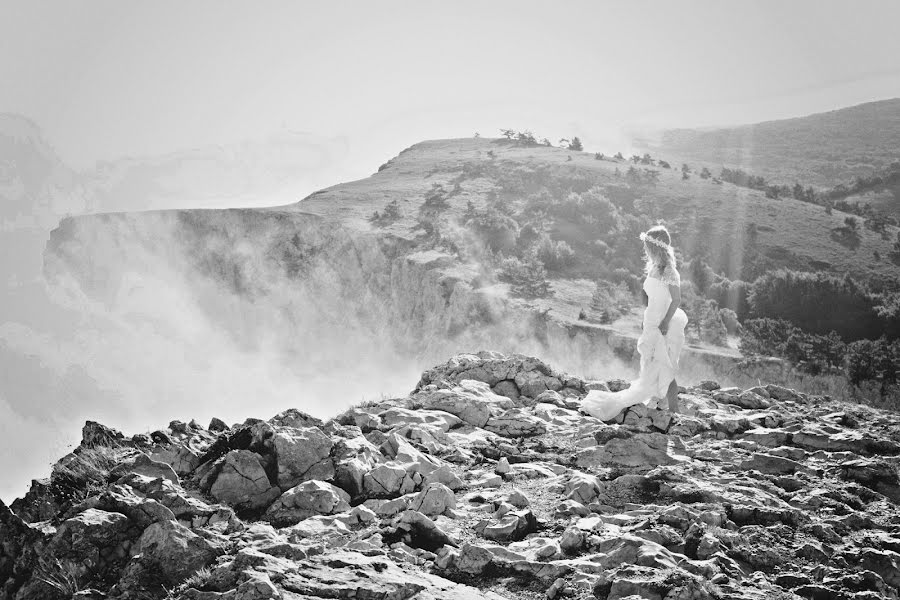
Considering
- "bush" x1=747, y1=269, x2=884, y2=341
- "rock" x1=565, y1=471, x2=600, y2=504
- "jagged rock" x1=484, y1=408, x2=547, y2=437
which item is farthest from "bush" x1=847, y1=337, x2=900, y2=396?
"rock" x1=565, y1=471, x2=600, y2=504

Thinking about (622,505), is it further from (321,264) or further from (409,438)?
(321,264)

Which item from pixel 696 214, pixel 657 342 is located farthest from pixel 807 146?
pixel 657 342

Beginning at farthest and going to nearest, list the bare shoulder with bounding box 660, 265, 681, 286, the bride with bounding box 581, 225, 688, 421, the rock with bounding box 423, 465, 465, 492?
the bare shoulder with bounding box 660, 265, 681, 286
the bride with bounding box 581, 225, 688, 421
the rock with bounding box 423, 465, 465, 492

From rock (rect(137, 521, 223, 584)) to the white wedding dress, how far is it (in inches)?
265

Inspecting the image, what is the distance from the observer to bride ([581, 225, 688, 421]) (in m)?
10.7

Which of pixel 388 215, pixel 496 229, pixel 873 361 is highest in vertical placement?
pixel 388 215

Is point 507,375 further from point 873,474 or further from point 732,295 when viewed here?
point 732,295

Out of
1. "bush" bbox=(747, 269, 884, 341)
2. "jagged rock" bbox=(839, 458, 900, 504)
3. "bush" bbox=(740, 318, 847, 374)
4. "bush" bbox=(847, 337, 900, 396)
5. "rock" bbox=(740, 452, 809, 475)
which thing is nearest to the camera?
"jagged rock" bbox=(839, 458, 900, 504)

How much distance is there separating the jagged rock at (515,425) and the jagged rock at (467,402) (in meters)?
0.15

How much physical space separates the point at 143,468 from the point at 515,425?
17.5 ft

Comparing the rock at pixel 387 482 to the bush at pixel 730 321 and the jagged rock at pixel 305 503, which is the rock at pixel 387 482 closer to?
the jagged rock at pixel 305 503

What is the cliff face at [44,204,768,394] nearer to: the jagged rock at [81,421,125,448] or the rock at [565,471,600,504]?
the rock at [565,471,600,504]

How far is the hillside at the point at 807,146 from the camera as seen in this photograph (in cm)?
8625

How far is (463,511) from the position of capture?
7.22 metres
